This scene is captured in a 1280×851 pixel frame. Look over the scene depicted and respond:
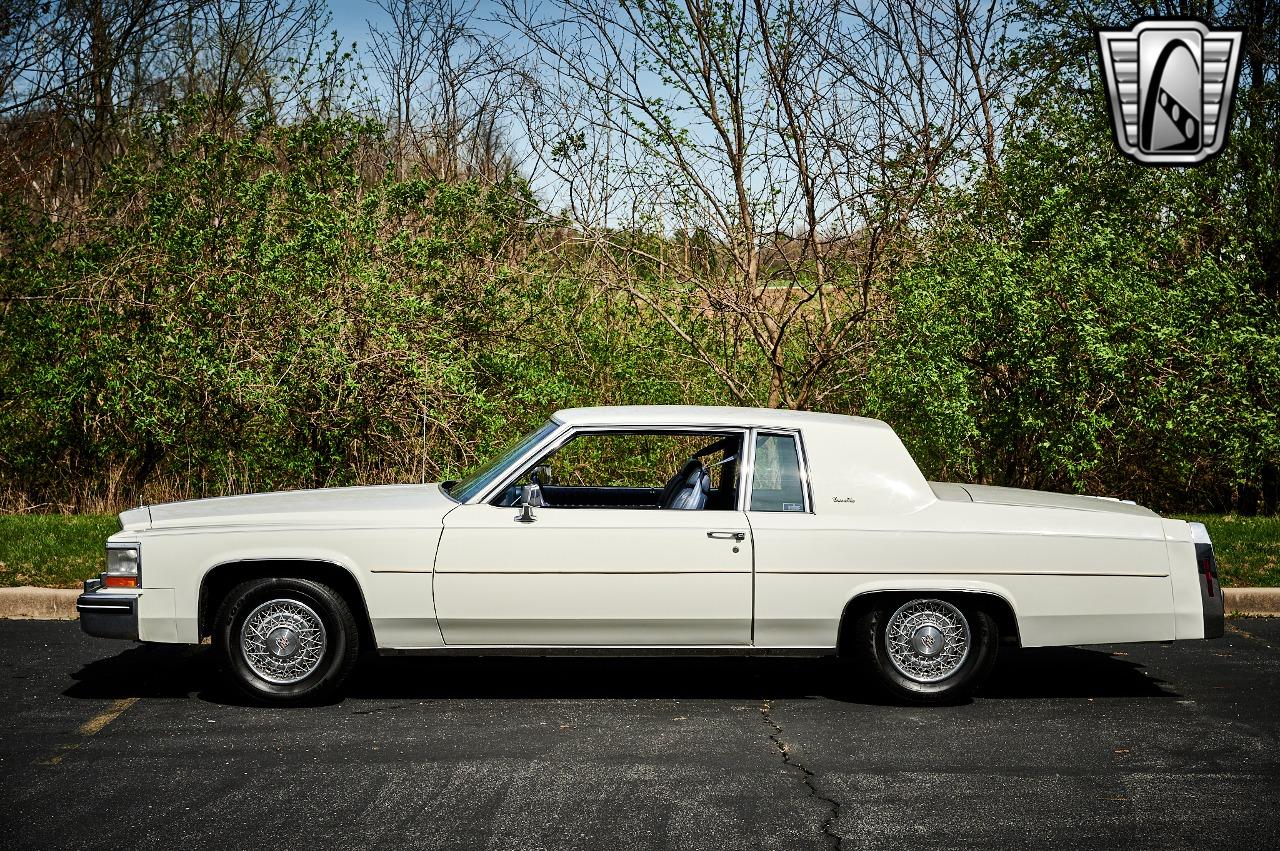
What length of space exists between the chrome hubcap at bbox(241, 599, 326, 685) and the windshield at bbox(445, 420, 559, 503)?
98 centimetres

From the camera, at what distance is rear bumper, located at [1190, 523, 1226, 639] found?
6.83 meters

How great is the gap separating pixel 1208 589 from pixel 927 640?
4.78 ft

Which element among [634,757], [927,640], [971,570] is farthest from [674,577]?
[971,570]

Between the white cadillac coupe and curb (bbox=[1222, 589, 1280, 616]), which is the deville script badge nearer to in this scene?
curb (bbox=[1222, 589, 1280, 616])

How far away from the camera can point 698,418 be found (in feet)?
23.3

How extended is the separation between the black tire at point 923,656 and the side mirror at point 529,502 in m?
1.78

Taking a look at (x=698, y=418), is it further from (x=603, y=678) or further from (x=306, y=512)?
(x=306, y=512)

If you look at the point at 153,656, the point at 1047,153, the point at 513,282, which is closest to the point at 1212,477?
the point at 1047,153

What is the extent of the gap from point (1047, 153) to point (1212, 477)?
3.92m

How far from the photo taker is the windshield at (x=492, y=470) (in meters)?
6.98

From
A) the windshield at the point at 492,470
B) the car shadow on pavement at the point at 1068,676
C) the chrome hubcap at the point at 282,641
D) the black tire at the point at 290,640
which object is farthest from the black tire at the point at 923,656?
the chrome hubcap at the point at 282,641

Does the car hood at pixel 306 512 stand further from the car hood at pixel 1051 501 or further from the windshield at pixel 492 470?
the car hood at pixel 1051 501

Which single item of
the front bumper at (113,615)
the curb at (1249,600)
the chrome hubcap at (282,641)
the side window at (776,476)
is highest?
the side window at (776,476)

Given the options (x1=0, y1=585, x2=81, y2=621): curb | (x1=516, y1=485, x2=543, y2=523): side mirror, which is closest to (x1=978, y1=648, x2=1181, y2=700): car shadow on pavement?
(x1=516, y1=485, x2=543, y2=523): side mirror
